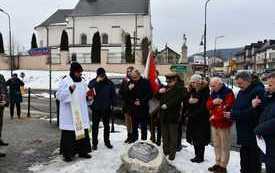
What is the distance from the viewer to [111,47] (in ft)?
220

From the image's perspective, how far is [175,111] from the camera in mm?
8617

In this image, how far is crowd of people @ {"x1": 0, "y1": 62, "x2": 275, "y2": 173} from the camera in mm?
6914

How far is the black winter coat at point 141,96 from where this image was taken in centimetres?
953

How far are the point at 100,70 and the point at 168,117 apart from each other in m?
1.81

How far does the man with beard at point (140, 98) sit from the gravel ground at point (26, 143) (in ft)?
6.66

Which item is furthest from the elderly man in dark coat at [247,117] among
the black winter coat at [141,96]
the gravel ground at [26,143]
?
the gravel ground at [26,143]

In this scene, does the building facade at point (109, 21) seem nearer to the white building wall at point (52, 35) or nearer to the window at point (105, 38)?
the window at point (105, 38)

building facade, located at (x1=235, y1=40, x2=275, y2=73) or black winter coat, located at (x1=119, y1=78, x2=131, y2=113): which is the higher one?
building facade, located at (x1=235, y1=40, x2=275, y2=73)

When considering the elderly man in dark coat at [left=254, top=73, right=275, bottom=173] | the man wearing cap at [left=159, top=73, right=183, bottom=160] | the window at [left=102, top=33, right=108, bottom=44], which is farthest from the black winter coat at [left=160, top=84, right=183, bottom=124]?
the window at [left=102, top=33, right=108, bottom=44]

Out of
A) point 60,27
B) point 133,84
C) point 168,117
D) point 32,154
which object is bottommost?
point 32,154

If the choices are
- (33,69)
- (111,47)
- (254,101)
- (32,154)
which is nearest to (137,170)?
(254,101)

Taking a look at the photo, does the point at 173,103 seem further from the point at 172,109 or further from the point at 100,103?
the point at 100,103

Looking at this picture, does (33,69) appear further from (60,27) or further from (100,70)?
(100,70)

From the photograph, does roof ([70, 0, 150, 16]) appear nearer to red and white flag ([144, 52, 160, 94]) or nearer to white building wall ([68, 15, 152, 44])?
white building wall ([68, 15, 152, 44])
